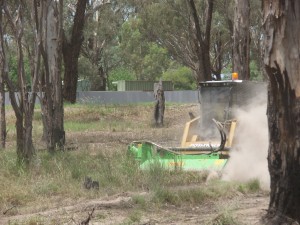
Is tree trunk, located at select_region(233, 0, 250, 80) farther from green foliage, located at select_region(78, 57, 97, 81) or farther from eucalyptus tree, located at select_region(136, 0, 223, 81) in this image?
green foliage, located at select_region(78, 57, 97, 81)

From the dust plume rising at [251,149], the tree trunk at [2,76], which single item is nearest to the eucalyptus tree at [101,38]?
the tree trunk at [2,76]

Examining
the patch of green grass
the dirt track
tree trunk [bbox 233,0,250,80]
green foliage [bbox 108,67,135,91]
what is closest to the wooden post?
tree trunk [bbox 233,0,250,80]

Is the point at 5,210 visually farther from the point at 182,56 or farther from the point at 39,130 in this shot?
the point at 182,56

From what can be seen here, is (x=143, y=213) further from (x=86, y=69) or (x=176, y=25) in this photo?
(x=86, y=69)

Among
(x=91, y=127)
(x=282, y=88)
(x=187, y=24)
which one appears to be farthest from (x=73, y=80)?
(x=282, y=88)

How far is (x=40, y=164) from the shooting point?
1109 centimetres

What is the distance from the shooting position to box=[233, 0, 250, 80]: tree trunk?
18.9 m

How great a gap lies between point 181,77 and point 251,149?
201 feet

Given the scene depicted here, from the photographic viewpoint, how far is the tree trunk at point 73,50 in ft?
89.0

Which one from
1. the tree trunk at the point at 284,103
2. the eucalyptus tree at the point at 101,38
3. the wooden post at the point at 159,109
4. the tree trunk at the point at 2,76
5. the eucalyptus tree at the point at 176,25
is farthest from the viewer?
the eucalyptus tree at the point at 101,38

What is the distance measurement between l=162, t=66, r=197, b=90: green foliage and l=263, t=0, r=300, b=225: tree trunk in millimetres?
64329

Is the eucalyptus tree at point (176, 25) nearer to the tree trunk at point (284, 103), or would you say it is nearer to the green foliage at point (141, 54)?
the green foliage at point (141, 54)

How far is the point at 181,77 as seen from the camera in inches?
2825

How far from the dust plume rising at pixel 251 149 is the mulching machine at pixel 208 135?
0.52 ft
